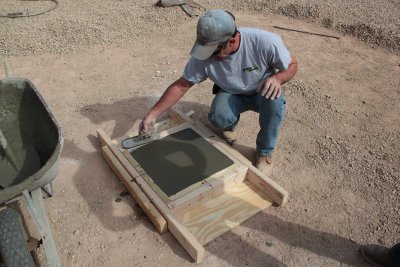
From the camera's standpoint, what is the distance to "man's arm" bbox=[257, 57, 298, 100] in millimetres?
2729

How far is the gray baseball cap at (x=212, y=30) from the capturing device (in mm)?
2527

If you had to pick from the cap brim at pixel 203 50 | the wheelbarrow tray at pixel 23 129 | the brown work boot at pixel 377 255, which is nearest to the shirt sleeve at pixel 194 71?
the cap brim at pixel 203 50

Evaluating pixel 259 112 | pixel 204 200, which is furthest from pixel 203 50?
pixel 204 200

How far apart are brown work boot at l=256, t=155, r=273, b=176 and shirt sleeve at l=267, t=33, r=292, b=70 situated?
2.82ft

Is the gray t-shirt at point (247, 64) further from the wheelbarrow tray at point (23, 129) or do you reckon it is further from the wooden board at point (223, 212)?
the wheelbarrow tray at point (23, 129)

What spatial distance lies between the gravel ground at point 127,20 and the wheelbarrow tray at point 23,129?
2.82 metres

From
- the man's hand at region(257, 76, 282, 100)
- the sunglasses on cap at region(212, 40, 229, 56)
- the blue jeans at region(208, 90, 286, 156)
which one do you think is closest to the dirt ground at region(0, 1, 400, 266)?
the blue jeans at region(208, 90, 286, 156)

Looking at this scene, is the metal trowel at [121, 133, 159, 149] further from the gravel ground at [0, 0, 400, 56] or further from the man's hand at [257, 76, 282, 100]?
the gravel ground at [0, 0, 400, 56]

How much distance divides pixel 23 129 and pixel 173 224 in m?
1.31

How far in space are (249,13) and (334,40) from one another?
163 cm

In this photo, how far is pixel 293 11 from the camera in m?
6.27

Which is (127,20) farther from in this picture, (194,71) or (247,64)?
(247,64)

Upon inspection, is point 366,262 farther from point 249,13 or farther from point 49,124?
point 249,13

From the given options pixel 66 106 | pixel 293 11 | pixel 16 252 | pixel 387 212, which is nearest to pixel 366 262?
pixel 387 212
